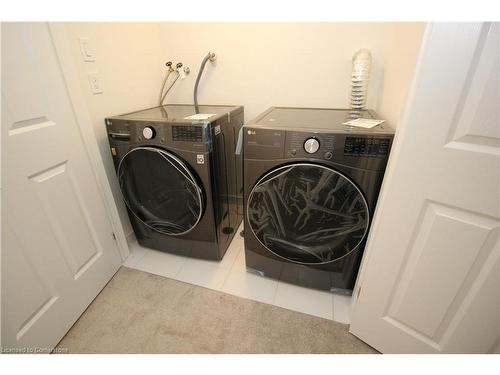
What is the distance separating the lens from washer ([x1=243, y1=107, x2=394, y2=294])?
0.97 m

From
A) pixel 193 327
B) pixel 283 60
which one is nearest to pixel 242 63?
pixel 283 60

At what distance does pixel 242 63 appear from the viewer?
1.67 metres

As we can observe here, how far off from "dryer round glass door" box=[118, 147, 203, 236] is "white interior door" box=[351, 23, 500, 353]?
0.93 metres

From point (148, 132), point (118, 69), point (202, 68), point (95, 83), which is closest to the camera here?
point (148, 132)

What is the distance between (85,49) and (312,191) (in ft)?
4.66

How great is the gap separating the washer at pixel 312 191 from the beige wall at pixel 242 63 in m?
0.36

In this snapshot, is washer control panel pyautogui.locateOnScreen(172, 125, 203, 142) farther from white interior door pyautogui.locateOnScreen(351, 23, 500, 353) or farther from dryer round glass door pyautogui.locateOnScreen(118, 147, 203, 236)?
white interior door pyautogui.locateOnScreen(351, 23, 500, 353)

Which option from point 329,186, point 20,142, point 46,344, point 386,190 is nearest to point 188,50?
Answer: point 20,142

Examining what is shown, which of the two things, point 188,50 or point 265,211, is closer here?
point 265,211

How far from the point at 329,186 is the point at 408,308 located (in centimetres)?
57

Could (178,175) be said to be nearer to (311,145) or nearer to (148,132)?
(148,132)

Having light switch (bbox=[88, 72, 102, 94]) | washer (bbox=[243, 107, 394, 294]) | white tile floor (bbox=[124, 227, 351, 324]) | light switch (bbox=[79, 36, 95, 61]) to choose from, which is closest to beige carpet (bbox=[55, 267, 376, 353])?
white tile floor (bbox=[124, 227, 351, 324])
